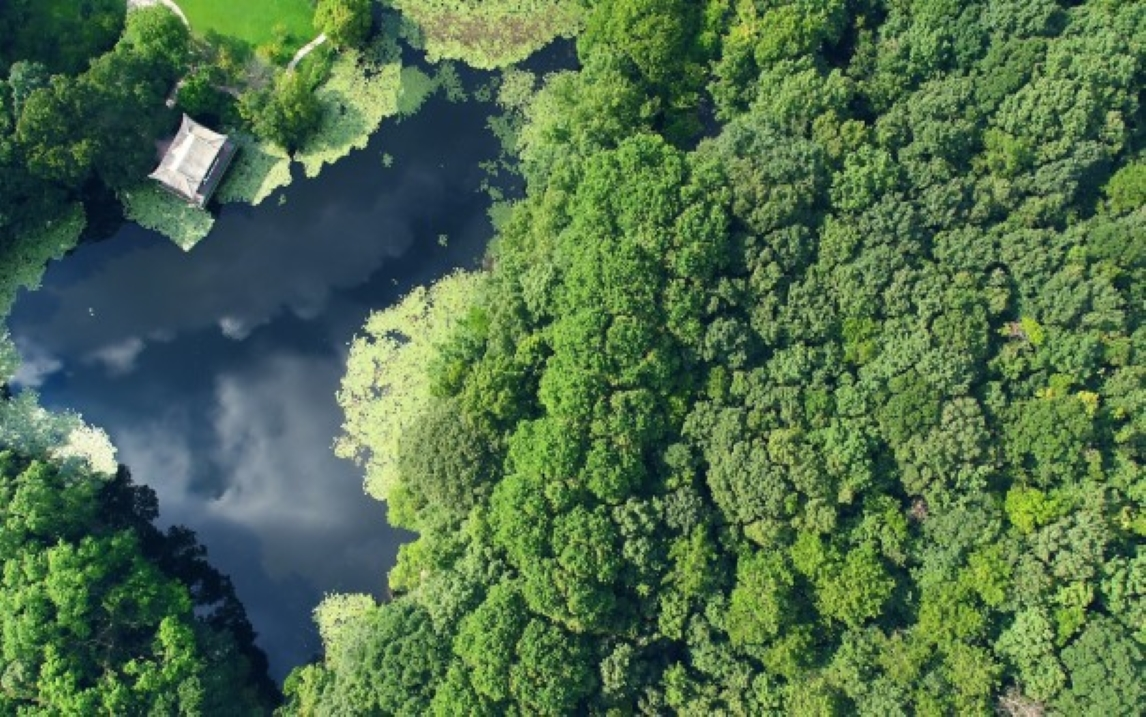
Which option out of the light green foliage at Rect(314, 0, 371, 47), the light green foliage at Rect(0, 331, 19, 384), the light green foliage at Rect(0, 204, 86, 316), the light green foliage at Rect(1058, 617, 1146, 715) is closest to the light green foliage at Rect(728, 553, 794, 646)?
the light green foliage at Rect(1058, 617, 1146, 715)

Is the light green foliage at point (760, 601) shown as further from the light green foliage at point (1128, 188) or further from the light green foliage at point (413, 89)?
the light green foliage at point (413, 89)

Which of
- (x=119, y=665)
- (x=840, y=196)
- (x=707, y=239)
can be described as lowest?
(x=119, y=665)

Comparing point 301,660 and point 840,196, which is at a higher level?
point 840,196

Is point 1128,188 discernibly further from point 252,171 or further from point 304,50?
point 252,171

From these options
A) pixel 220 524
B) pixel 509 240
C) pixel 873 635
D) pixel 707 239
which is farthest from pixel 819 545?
pixel 220 524

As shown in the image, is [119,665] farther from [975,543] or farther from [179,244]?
[975,543]

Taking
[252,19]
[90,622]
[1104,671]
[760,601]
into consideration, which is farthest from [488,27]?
[1104,671]
